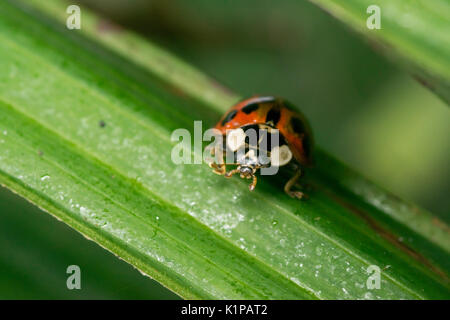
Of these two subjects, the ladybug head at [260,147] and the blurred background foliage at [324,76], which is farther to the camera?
the blurred background foliage at [324,76]

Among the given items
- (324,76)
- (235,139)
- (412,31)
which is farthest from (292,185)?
(324,76)

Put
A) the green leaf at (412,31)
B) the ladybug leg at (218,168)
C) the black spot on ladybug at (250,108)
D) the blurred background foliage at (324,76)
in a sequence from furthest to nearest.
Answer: the blurred background foliage at (324,76), the black spot on ladybug at (250,108), the ladybug leg at (218,168), the green leaf at (412,31)

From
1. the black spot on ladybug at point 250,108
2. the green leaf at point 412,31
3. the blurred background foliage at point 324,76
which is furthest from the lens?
the blurred background foliage at point 324,76

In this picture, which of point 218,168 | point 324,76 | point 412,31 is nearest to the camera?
point 412,31

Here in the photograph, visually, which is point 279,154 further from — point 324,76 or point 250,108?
point 324,76

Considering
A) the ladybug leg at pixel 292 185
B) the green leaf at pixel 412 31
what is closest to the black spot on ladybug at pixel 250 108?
the ladybug leg at pixel 292 185

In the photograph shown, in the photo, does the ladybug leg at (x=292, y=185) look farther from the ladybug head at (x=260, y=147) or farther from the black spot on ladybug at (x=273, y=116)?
the black spot on ladybug at (x=273, y=116)

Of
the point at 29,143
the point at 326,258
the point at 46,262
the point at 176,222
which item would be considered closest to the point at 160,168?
the point at 176,222

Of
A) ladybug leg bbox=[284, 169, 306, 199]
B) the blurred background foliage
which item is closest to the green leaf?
ladybug leg bbox=[284, 169, 306, 199]
